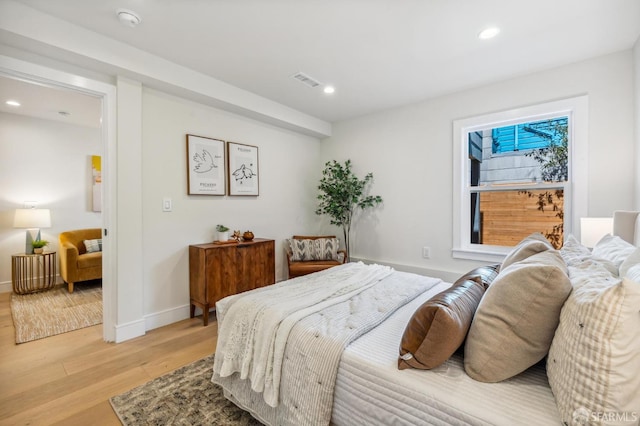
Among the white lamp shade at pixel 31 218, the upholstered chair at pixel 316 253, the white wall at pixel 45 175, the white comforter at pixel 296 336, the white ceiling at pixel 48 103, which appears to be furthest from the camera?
the white wall at pixel 45 175

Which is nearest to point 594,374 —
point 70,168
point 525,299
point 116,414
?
point 525,299

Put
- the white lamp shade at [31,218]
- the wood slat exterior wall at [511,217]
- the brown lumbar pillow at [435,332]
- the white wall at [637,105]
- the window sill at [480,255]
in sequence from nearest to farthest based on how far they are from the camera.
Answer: the brown lumbar pillow at [435,332]
the white wall at [637,105]
the wood slat exterior wall at [511,217]
the window sill at [480,255]
the white lamp shade at [31,218]

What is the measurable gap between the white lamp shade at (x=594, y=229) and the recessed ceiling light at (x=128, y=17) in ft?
12.1

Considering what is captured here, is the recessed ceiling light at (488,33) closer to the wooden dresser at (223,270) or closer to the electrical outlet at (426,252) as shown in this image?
the electrical outlet at (426,252)

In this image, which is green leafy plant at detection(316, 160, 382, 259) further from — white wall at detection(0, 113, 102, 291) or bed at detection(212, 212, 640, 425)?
white wall at detection(0, 113, 102, 291)

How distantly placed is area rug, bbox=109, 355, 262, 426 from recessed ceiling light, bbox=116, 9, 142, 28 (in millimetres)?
2551

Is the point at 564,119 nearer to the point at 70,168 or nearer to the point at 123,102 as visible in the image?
the point at 123,102

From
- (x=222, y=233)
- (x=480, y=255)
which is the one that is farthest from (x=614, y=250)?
(x=222, y=233)

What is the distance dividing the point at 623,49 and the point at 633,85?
32 centimetres

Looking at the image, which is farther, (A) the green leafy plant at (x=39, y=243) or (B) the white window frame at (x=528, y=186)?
(A) the green leafy plant at (x=39, y=243)

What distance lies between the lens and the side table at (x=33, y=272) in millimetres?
3830

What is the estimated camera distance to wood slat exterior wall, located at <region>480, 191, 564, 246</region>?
297cm

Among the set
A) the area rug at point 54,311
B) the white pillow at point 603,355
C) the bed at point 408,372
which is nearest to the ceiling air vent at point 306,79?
the bed at point 408,372

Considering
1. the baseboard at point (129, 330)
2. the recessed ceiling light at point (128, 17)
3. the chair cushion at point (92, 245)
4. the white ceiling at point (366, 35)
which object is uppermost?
the white ceiling at point (366, 35)
